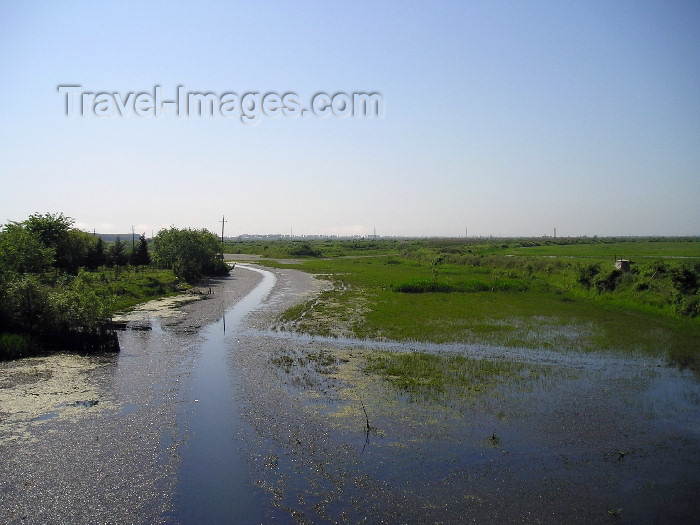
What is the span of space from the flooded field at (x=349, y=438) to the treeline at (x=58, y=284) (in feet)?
4.96

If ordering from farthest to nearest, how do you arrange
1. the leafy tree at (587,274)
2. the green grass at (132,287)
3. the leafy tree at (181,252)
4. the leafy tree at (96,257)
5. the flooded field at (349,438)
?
the leafy tree at (181,252), the leafy tree at (96,257), the leafy tree at (587,274), the green grass at (132,287), the flooded field at (349,438)

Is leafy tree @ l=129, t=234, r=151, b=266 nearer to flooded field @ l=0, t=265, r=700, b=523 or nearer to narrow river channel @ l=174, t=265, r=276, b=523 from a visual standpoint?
flooded field @ l=0, t=265, r=700, b=523

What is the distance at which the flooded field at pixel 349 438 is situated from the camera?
8.25 m

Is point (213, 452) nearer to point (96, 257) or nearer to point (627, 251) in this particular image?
point (96, 257)

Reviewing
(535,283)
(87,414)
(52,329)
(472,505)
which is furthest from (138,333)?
(535,283)

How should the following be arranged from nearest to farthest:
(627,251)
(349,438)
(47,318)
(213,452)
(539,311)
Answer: (213,452)
(349,438)
(47,318)
(539,311)
(627,251)

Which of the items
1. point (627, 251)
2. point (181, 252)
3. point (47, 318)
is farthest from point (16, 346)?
point (627, 251)

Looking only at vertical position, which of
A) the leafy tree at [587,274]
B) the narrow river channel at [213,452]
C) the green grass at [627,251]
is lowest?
the narrow river channel at [213,452]

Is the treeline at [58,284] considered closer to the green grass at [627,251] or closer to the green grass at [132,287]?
the green grass at [132,287]

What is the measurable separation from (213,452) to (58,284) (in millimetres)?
17302

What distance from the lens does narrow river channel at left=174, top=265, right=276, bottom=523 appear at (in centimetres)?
809

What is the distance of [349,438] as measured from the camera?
1080 centimetres

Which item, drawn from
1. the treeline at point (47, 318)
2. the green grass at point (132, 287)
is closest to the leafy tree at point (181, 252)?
the green grass at point (132, 287)

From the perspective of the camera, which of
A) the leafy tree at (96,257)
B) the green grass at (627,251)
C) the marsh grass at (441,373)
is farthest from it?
the green grass at (627,251)
